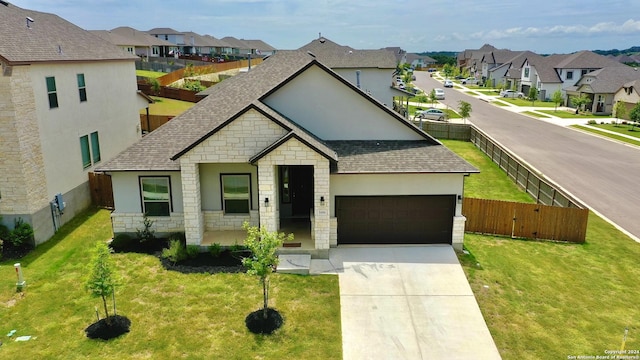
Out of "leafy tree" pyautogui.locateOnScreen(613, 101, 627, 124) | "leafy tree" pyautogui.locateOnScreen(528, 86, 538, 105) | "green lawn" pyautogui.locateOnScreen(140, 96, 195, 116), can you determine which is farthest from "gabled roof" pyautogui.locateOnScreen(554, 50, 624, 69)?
"green lawn" pyautogui.locateOnScreen(140, 96, 195, 116)

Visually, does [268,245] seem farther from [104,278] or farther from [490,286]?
[490,286]

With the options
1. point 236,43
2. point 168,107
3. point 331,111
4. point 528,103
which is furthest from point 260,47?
point 331,111

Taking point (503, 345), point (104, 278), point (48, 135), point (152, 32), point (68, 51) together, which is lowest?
point (503, 345)

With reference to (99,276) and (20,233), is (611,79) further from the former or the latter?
(20,233)

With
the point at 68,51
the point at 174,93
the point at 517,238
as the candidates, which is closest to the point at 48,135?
the point at 68,51

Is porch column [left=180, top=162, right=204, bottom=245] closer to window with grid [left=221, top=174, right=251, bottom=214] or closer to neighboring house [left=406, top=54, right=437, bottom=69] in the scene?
window with grid [left=221, top=174, right=251, bottom=214]

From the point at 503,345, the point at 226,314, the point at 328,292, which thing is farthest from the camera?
the point at 328,292

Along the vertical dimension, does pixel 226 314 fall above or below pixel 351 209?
below
